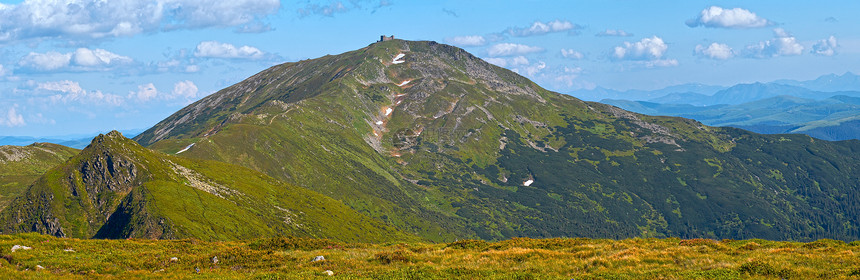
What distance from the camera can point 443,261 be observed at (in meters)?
44.7

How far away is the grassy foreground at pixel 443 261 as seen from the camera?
3656 cm

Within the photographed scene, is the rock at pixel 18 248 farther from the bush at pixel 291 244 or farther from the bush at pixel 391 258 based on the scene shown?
the bush at pixel 391 258

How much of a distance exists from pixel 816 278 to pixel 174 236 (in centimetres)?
18027

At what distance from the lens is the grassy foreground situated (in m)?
36.6

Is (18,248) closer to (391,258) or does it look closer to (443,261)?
(391,258)

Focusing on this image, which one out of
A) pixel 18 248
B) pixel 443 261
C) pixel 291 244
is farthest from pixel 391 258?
pixel 18 248

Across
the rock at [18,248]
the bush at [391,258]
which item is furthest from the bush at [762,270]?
the rock at [18,248]

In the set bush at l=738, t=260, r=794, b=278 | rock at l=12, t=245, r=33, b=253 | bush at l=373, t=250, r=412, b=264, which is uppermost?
rock at l=12, t=245, r=33, b=253

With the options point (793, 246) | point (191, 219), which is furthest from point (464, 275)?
point (191, 219)

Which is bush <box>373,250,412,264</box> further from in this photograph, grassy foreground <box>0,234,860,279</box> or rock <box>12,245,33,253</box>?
rock <box>12,245,33,253</box>

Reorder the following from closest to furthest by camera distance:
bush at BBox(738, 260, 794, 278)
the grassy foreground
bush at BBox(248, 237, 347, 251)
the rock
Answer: bush at BBox(738, 260, 794, 278) → the grassy foreground → the rock → bush at BBox(248, 237, 347, 251)

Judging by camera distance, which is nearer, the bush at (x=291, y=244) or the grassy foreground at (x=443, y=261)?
the grassy foreground at (x=443, y=261)

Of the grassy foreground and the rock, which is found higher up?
the rock

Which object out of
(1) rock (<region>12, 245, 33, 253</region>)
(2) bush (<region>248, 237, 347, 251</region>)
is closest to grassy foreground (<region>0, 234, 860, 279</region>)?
(1) rock (<region>12, 245, 33, 253</region>)
